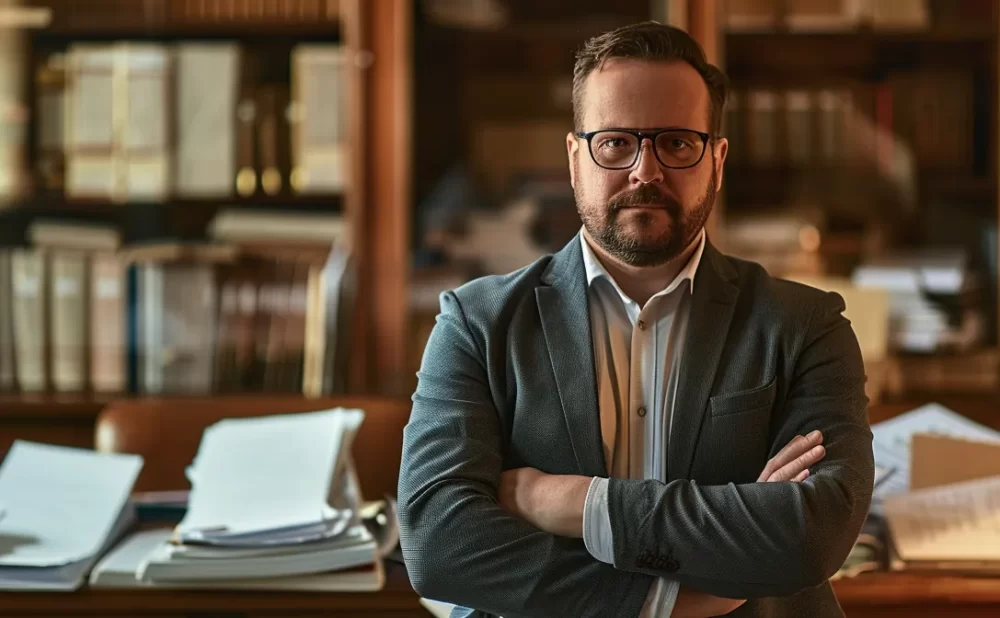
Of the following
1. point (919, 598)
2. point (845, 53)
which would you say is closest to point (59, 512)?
point (919, 598)

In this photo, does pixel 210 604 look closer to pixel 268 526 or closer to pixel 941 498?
pixel 268 526

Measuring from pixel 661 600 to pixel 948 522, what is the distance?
0.56 meters

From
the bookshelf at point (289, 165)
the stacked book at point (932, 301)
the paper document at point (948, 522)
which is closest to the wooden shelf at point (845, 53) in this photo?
the stacked book at point (932, 301)

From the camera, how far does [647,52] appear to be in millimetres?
1448

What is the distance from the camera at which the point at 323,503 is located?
65.8 inches

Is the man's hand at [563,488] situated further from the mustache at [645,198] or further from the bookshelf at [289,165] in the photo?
the bookshelf at [289,165]

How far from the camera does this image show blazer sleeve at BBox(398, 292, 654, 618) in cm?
137

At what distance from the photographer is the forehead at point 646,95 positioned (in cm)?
144

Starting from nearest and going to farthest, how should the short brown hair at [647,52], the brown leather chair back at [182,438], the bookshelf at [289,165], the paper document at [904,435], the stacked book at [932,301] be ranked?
the short brown hair at [647,52]
the paper document at [904,435]
the brown leather chair back at [182,438]
the bookshelf at [289,165]
the stacked book at [932,301]

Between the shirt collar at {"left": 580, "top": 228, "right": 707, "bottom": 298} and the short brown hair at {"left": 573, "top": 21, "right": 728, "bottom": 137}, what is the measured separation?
155mm

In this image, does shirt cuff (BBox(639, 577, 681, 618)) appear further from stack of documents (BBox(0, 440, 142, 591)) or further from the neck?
stack of documents (BBox(0, 440, 142, 591))

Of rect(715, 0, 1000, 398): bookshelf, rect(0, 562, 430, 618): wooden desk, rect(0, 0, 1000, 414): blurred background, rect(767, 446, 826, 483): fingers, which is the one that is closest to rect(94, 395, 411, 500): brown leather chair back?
rect(0, 562, 430, 618): wooden desk

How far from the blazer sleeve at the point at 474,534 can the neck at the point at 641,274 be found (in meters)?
0.20

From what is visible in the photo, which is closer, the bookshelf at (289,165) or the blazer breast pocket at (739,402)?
the blazer breast pocket at (739,402)
